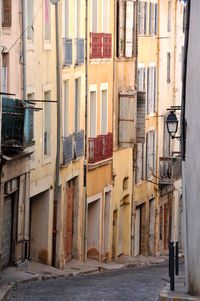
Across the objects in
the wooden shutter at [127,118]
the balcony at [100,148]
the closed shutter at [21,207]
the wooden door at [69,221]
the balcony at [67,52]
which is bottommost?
the wooden door at [69,221]

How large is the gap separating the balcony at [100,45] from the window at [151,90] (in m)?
6.69

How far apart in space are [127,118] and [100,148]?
3619 millimetres

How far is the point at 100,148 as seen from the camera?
133ft

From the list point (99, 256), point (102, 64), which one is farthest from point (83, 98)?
point (99, 256)

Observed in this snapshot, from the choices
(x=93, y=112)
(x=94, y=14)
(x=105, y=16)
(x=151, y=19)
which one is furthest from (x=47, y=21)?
(x=151, y=19)

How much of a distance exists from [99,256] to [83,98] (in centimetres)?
518

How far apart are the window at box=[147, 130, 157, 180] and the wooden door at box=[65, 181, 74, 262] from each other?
10982 mm

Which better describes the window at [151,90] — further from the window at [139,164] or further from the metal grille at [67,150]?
the metal grille at [67,150]

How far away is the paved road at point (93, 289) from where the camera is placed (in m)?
24.0

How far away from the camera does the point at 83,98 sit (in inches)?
1528

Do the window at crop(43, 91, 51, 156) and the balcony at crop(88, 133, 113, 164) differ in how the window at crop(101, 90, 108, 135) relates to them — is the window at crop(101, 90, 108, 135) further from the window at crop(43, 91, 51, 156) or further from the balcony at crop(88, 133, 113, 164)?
the window at crop(43, 91, 51, 156)

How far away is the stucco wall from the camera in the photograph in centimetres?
1816

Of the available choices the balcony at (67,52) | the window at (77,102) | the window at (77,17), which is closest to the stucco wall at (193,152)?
the balcony at (67,52)

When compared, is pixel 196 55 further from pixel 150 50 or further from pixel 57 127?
pixel 150 50
